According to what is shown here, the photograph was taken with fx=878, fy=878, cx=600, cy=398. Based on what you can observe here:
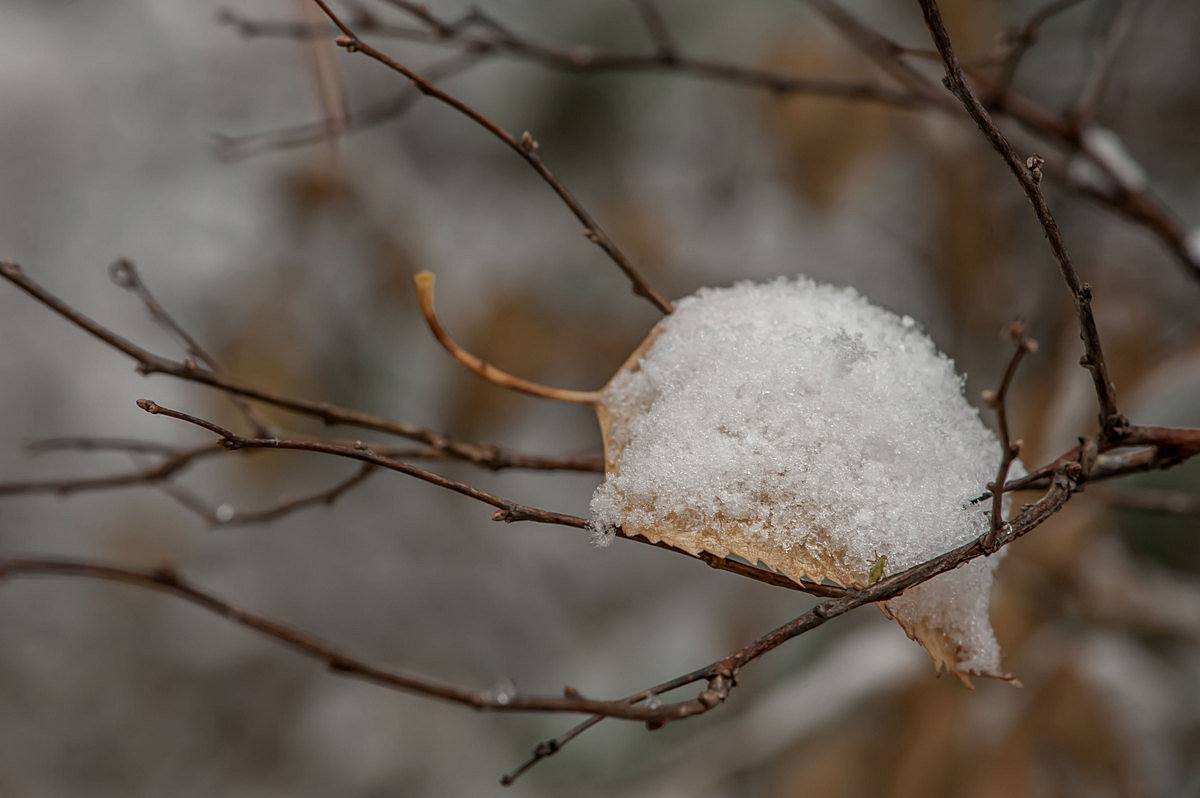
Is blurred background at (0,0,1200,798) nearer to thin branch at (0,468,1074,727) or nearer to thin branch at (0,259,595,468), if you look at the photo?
thin branch at (0,259,595,468)

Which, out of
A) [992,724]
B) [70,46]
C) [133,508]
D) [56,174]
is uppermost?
[70,46]

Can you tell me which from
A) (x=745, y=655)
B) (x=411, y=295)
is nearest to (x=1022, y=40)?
(x=745, y=655)

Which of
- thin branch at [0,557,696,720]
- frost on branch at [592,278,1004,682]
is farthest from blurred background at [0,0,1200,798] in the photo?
frost on branch at [592,278,1004,682]

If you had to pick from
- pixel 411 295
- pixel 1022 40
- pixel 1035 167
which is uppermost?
pixel 411 295

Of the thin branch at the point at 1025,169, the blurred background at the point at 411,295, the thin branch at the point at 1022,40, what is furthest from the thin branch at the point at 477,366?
the blurred background at the point at 411,295

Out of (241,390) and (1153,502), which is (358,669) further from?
(1153,502)

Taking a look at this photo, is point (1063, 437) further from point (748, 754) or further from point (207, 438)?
point (207, 438)

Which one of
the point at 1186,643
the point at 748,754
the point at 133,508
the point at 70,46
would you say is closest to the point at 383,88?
the point at 70,46
